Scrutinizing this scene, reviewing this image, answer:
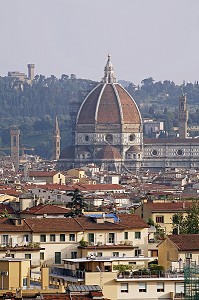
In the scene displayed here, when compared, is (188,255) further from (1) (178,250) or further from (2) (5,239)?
(2) (5,239)

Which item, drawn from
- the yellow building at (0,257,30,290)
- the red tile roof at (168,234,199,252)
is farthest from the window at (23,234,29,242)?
the yellow building at (0,257,30,290)

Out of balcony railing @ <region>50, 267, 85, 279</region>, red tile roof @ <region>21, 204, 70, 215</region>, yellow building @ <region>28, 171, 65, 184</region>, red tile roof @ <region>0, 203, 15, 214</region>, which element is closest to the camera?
balcony railing @ <region>50, 267, 85, 279</region>

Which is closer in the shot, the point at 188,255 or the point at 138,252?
the point at 188,255

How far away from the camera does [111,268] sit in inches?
1267

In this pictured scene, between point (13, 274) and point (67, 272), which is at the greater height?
point (13, 274)

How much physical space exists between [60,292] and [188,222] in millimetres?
18225

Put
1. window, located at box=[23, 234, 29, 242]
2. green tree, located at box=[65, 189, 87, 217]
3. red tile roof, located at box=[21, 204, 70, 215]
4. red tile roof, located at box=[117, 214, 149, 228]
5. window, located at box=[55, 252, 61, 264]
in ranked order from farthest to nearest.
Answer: green tree, located at box=[65, 189, 87, 217] → red tile roof, located at box=[21, 204, 70, 215] → red tile roof, located at box=[117, 214, 149, 228] → window, located at box=[23, 234, 29, 242] → window, located at box=[55, 252, 61, 264]

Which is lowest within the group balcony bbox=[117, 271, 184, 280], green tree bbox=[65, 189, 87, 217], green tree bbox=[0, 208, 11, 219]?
balcony bbox=[117, 271, 184, 280]

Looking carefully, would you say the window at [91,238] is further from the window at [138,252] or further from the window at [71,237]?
the window at [138,252]

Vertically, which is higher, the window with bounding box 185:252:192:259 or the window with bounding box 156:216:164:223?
the window with bounding box 185:252:192:259

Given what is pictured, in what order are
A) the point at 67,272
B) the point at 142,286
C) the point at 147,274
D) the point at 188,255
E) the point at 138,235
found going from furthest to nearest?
the point at 138,235
the point at 188,255
the point at 67,272
the point at 147,274
the point at 142,286

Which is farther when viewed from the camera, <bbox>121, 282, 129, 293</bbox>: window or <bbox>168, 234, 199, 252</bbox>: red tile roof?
<bbox>168, 234, 199, 252</bbox>: red tile roof

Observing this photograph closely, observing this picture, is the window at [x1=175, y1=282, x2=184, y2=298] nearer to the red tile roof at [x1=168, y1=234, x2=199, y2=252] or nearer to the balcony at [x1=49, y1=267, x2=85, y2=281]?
the balcony at [x1=49, y1=267, x2=85, y2=281]

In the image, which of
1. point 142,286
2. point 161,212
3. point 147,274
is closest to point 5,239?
point 147,274
